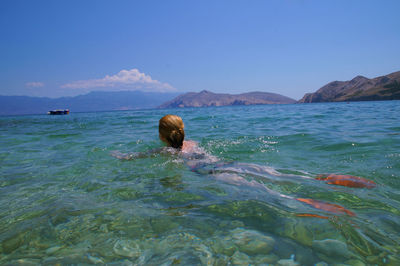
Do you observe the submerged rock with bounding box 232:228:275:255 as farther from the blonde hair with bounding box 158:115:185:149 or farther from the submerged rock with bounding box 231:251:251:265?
the blonde hair with bounding box 158:115:185:149

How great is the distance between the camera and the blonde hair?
4770 millimetres

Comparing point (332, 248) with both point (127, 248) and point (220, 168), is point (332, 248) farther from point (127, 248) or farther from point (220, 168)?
point (220, 168)

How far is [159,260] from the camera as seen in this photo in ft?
5.07

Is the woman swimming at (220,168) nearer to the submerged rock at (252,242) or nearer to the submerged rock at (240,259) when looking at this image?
the submerged rock at (252,242)

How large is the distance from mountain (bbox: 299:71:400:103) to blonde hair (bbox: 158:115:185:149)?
128073mm

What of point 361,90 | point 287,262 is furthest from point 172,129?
point 361,90

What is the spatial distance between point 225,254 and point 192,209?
0.84 metres

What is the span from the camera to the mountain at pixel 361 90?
341 ft

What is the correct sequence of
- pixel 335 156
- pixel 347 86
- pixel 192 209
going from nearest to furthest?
1. pixel 192 209
2. pixel 335 156
3. pixel 347 86

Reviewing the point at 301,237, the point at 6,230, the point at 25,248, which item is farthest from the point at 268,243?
the point at 6,230

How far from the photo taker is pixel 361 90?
458 feet

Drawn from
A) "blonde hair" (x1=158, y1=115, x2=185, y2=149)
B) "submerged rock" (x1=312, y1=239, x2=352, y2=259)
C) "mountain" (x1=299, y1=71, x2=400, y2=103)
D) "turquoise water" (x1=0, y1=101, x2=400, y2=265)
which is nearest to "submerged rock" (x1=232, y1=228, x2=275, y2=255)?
"turquoise water" (x1=0, y1=101, x2=400, y2=265)

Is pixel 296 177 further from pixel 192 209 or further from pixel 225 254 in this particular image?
pixel 225 254

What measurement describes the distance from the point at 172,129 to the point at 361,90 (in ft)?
578
